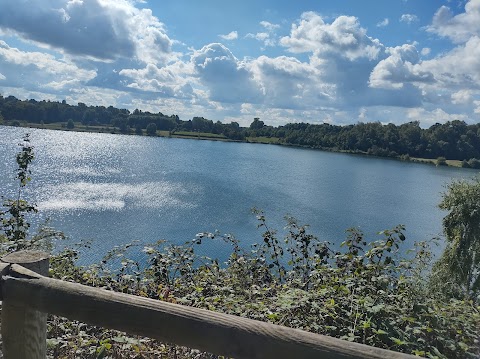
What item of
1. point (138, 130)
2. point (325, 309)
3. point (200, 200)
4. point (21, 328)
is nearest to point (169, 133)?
point (138, 130)

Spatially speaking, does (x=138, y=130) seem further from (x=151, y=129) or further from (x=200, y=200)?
(x=200, y=200)

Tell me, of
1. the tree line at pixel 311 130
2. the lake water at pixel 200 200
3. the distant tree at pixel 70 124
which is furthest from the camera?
the distant tree at pixel 70 124

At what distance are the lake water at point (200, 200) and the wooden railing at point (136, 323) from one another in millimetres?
12808

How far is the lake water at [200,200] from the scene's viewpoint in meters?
24.2

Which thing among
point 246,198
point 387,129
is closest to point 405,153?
point 387,129

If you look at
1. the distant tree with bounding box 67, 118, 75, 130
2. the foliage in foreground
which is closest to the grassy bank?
the distant tree with bounding box 67, 118, 75, 130

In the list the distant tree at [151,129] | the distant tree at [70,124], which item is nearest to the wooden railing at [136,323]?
the distant tree at [151,129]

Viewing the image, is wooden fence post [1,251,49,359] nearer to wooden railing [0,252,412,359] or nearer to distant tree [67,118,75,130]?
wooden railing [0,252,412,359]

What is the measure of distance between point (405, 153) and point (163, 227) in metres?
97.7

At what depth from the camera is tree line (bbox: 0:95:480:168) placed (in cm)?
10662

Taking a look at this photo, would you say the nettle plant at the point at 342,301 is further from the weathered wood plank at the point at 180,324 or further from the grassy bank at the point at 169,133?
the grassy bank at the point at 169,133

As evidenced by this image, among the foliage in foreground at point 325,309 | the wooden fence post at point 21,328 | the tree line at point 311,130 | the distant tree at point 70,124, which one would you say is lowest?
the foliage in foreground at point 325,309

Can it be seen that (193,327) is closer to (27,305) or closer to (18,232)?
(27,305)

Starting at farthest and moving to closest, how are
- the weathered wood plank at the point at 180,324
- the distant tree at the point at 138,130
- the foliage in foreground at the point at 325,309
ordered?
the distant tree at the point at 138,130 < the foliage in foreground at the point at 325,309 < the weathered wood plank at the point at 180,324
